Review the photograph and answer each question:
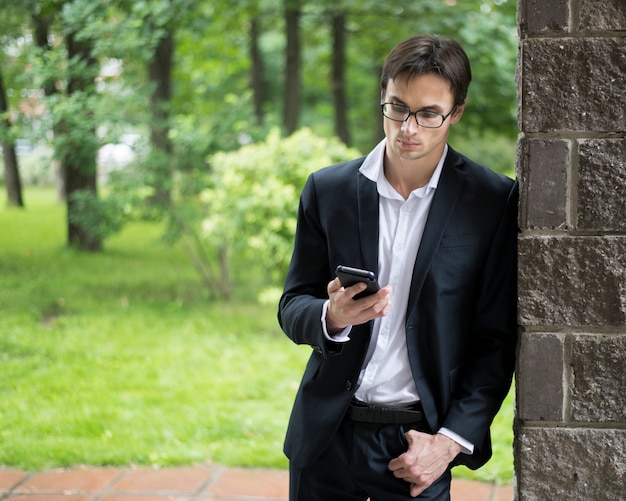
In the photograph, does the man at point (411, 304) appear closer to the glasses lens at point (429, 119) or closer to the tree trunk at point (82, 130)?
the glasses lens at point (429, 119)

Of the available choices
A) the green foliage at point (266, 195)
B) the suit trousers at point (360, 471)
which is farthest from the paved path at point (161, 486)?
the green foliage at point (266, 195)

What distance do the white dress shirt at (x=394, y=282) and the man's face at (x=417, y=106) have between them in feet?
0.37

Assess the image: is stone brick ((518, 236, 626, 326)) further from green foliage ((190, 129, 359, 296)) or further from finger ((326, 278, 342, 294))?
green foliage ((190, 129, 359, 296))

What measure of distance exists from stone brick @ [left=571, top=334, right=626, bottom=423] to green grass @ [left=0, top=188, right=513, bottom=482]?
234 centimetres

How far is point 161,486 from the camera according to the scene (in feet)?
13.4

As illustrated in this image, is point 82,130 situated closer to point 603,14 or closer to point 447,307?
point 447,307

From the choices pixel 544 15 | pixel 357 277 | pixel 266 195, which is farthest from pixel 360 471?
pixel 266 195

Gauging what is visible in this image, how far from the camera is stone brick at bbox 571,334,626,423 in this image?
196 cm

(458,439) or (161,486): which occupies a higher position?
(458,439)

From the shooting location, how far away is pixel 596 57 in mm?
1906

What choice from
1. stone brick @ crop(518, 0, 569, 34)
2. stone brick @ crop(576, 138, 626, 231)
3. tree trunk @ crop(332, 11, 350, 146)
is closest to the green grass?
stone brick @ crop(576, 138, 626, 231)

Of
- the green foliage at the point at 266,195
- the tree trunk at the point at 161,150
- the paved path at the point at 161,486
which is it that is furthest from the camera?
the tree trunk at the point at 161,150

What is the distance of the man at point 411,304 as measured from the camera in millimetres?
2031

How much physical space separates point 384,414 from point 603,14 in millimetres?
1074
